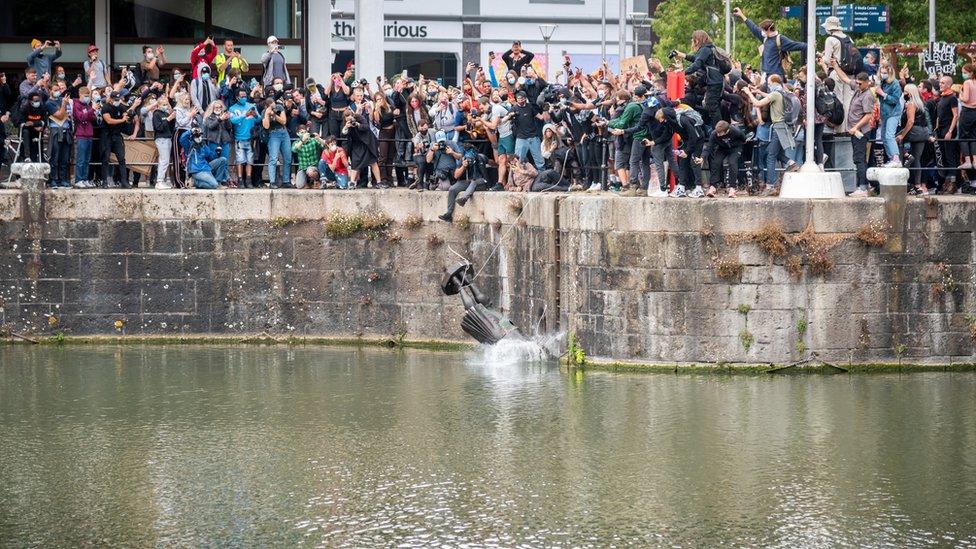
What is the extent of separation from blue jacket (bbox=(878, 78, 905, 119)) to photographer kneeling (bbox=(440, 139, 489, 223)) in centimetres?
610

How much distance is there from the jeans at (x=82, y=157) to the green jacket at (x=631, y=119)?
350 inches

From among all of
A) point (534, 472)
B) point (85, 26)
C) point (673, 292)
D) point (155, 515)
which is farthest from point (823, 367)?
point (85, 26)

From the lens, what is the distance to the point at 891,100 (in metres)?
22.6

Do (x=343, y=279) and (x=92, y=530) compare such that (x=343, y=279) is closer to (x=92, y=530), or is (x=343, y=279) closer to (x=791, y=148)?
(x=791, y=148)

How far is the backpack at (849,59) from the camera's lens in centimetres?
2336

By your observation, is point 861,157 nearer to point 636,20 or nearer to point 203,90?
point 203,90

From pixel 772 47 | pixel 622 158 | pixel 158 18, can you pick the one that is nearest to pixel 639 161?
pixel 622 158

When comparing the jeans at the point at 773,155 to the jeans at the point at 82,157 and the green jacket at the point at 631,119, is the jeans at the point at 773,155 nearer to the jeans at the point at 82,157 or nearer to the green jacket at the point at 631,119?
the green jacket at the point at 631,119

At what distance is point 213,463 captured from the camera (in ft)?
56.6

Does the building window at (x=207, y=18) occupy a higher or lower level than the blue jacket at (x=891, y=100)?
higher

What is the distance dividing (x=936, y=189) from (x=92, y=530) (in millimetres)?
13626

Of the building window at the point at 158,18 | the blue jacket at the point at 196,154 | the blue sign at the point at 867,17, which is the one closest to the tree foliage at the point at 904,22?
the blue sign at the point at 867,17

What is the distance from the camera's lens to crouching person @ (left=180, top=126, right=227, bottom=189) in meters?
25.9

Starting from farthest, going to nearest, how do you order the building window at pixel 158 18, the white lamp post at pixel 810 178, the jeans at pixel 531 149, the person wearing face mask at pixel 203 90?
the building window at pixel 158 18 < the person wearing face mask at pixel 203 90 < the jeans at pixel 531 149 < the white lamp post at pixel 810 178
